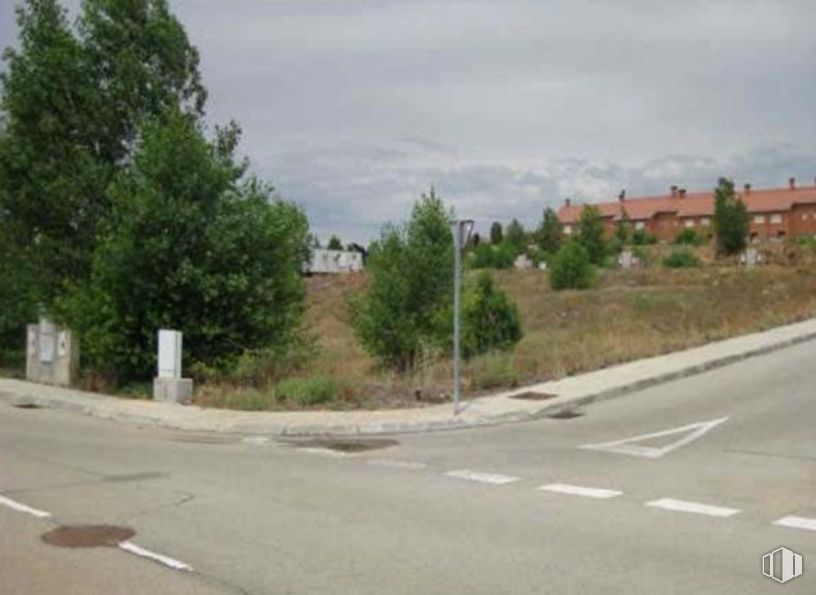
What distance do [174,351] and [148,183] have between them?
3677mm

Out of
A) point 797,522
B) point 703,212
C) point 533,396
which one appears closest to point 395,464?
point 797,522

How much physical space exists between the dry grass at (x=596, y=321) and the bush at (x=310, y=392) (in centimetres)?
37

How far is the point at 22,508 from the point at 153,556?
7.66 ft

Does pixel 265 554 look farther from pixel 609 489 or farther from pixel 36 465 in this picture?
pixel 36 465

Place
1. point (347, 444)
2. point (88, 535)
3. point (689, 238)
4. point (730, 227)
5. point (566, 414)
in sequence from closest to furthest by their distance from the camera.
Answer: point (88, 535) < point (347, 444) < point (566, 414) < point (730, 227) < point (689, 238)

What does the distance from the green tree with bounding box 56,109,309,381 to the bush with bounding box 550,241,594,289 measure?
43.2 metres

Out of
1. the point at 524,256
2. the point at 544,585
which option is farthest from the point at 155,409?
the point at 524,256

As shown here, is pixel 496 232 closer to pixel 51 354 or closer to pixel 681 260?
pixel 681 260

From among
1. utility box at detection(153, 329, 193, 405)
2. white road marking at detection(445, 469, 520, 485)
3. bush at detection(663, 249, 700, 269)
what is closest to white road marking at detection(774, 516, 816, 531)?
Answer: white road marking at detection(445, 469, 520, 485)

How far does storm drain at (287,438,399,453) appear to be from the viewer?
12.8 meters

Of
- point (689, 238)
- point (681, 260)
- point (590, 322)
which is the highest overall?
point (689, 238)

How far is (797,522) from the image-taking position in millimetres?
8281

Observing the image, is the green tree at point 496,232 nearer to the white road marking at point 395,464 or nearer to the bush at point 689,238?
the bush at point 689,238

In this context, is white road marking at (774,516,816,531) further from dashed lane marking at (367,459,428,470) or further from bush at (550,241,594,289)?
bush at (550,241,594,289)
